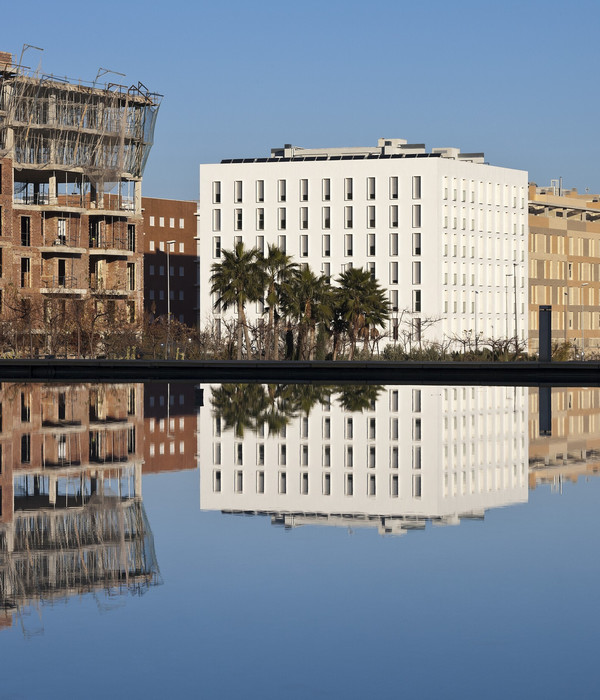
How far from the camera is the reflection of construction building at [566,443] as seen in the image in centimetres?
1825

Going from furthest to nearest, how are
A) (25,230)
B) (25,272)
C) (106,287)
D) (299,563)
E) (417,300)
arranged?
(417,300)
(106,287)
(25,230)
(25,272)
(299,563)

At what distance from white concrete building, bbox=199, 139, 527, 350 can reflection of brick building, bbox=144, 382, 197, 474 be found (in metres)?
89.9

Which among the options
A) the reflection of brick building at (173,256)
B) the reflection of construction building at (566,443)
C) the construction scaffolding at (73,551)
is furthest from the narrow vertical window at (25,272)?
the construction scaffolding at (73,551)

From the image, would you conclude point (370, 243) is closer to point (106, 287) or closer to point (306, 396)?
point (106, 287)

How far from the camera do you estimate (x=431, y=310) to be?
127 m

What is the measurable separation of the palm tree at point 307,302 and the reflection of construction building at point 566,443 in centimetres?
4896

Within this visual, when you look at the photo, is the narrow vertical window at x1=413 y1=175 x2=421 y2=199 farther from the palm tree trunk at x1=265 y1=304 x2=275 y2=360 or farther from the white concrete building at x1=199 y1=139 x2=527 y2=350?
the palm tree trunk at x1=265 y1=304 x2=275 y2=360

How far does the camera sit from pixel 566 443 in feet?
73.2

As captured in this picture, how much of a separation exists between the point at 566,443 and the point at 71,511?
1058 centimetres

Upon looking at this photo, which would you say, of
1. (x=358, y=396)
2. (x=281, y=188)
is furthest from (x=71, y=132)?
(x=358, y=396)

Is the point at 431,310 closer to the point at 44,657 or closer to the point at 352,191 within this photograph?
the point at 352,191

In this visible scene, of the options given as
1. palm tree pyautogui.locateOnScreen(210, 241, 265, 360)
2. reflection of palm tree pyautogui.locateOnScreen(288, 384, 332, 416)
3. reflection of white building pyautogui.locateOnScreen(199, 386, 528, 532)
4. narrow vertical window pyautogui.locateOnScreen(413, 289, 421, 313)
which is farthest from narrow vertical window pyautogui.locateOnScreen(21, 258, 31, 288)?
reflection of white building pyautogui.locateOnScreen(199, 386, 528, 532)

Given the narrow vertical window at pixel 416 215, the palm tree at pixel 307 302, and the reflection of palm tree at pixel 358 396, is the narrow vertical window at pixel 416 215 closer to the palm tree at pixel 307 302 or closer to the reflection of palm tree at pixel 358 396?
the palm tree at pixel 307 302

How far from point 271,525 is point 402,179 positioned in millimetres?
115562
